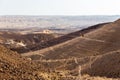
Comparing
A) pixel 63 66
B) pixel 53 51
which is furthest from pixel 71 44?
pixel 63 66

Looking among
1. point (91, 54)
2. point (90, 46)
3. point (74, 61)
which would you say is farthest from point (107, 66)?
point (90, 46)

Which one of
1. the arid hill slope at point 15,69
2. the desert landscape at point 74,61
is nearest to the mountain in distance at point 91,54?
the desert landscape at point 74,61

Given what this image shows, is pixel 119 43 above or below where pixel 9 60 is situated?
below

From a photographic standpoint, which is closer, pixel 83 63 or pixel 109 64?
pixel 109 64

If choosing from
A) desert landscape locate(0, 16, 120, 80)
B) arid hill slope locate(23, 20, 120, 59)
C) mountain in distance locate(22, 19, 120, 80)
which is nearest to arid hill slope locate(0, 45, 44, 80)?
desert landscape locate(0, 16, 120, 80)

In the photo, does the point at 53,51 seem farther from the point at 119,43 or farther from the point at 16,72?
the point at 16,72

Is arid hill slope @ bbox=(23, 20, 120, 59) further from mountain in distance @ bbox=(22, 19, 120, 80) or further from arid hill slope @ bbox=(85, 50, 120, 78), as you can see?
arid hill slope @ bbox=(85, 50, 120, 78)

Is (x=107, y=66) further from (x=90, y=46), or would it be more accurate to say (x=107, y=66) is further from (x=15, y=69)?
(x=90, y=46)

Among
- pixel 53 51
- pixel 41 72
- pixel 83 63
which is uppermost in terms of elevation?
pixel 41 72
